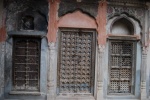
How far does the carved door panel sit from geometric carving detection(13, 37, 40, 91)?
73 cm

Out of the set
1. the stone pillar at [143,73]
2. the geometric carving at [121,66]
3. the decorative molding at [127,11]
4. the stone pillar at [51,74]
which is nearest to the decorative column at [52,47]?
the stone pillar at [51,74]

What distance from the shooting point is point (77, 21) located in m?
7.57

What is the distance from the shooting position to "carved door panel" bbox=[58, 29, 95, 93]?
297 inches

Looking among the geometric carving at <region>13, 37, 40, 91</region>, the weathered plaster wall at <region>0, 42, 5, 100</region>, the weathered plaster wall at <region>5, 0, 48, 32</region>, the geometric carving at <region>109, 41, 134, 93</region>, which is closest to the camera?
the weathered plaster wall at <region>0, 42, 5, 100</region>

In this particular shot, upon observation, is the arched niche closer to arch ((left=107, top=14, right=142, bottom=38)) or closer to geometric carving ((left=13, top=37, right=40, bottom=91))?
arch ((left=107, top=14, right=142, bottom=38))

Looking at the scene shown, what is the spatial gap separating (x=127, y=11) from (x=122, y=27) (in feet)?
2.05

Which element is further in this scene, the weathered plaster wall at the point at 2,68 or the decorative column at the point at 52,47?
the decorative column at the point at 52,47

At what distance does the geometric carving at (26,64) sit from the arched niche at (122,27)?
8.66ft

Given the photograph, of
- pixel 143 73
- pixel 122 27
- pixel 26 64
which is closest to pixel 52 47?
pixel 26 64

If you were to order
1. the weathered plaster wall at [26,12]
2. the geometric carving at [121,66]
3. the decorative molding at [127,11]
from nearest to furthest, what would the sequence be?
the weathered plaster wall at [26,12], the decorative molding at [127,11], the geometric carving at [121,66]

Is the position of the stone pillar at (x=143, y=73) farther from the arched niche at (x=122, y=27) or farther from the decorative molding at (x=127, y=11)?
the decorative molding at (x=127, y=11)

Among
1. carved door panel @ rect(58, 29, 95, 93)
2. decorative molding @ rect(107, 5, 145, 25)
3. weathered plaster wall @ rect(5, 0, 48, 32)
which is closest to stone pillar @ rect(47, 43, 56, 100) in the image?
carved door panel @ rect(58, 29, 95, 93)

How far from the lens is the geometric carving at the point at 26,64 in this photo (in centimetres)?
728

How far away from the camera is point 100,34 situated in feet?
25.1
